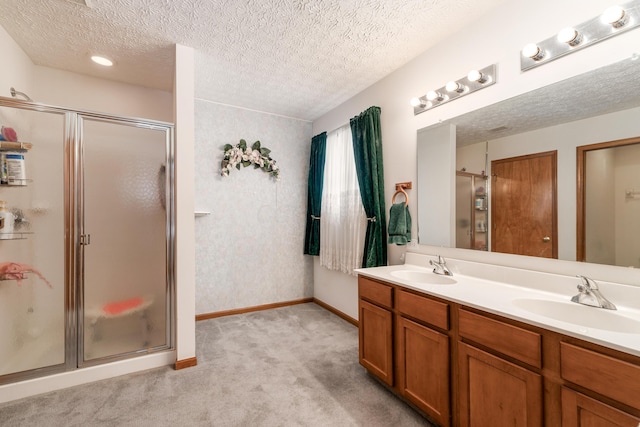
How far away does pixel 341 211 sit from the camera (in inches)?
129

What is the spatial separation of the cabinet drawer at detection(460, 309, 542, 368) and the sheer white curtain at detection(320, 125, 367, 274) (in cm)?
160

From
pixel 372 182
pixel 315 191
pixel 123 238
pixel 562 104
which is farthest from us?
pixel 315 191

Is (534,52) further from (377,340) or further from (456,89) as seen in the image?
(377,340)

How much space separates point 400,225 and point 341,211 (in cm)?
99

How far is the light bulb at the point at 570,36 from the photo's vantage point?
56.2 inches

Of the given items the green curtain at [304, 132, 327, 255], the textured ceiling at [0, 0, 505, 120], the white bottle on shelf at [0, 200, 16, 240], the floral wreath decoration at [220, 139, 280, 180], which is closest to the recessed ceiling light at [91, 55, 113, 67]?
the textured ceiling at [0, 0, 505, 120]

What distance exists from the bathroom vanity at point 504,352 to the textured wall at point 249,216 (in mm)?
2013

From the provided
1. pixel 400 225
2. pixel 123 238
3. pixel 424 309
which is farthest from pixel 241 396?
pixel 400 225

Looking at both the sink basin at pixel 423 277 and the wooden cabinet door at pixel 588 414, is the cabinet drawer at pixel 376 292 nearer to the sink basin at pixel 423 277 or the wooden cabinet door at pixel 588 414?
the sink basin at pixel 423 277

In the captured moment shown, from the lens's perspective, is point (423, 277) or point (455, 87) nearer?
point (455, 87)

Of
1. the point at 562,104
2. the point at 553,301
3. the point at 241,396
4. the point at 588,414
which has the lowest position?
the point at 241,396

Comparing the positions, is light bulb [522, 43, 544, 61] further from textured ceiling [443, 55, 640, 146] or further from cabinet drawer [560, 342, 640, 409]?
cabinet drawer [560, 342, 640, 409]

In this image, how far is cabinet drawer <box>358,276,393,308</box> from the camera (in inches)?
73.7

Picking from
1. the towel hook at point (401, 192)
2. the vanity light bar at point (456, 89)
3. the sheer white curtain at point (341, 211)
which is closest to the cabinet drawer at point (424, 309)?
the towel hook at point (401, 192)
